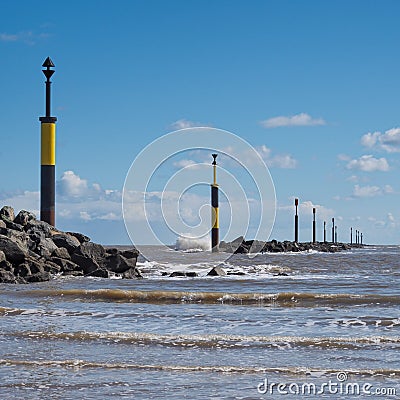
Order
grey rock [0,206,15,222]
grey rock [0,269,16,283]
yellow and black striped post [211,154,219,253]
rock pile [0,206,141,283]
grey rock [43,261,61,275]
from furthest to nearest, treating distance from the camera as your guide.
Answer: yellow and black striped post [211,154,219,253]
grey rock [0,206,15,222]
grey rock [43,261,61,275]
rock pile [0,206,141,283]
grey rock [0,269,16,283]

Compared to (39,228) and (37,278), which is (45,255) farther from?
(37,278)

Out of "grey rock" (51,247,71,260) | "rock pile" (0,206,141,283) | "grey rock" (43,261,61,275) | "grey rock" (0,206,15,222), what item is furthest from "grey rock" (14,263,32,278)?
"grey rock" (0,206,15,222)

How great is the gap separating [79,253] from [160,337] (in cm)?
975

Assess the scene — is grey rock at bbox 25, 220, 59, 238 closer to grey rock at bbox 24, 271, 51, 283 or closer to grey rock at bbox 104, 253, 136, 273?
grey rock at bbox 104, 253, 136, 273

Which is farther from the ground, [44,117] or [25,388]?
[44,117]

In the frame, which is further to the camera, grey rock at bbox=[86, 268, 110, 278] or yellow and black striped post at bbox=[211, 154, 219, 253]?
yellow and black striped post at bbox=[211, 154, 219, 253]

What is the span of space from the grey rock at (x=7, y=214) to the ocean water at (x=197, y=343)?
15.3 feet

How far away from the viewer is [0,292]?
14.3 metres

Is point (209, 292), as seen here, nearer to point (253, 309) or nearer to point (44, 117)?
point (253, 309)

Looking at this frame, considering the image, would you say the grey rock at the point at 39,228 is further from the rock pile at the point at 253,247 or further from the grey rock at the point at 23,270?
the rock pile at the point at 253,247

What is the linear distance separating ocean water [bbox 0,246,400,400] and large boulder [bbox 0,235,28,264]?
59.2 inches

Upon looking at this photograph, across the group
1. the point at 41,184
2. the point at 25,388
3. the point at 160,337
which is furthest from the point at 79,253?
the point at 25,388

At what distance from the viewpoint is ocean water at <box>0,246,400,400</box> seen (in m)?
6.71

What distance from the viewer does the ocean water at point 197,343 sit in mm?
6707
